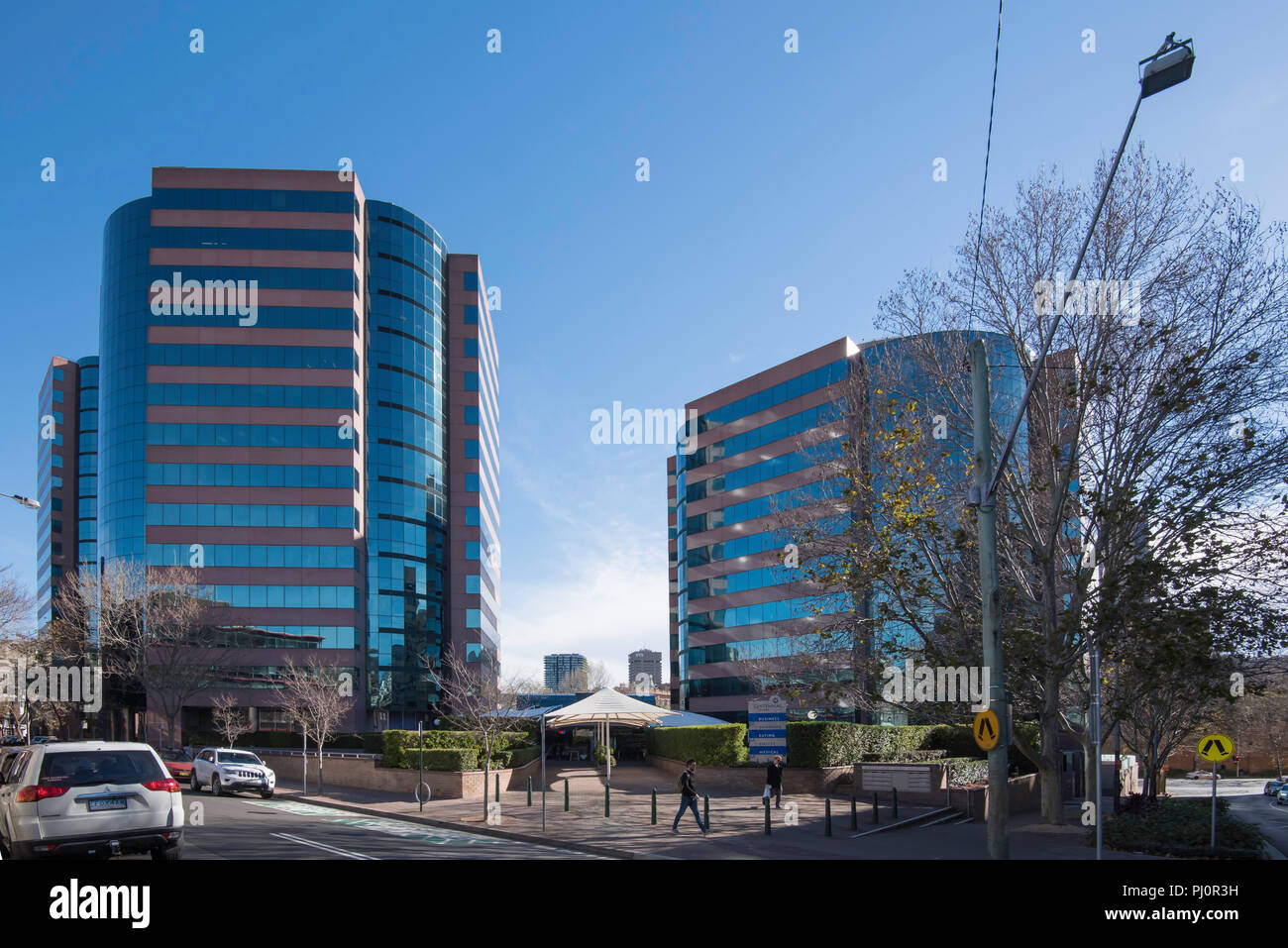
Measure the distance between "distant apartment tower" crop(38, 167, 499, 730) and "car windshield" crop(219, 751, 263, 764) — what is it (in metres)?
34.1

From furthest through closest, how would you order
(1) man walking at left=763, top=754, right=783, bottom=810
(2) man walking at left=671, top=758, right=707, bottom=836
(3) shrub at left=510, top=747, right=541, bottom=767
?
(3) shrub at left=510, top=747, right=541, bottom=767, (1) man walking at left=763, top=754, right=783, bottom=810, (2) man walking at left=671, top=758, right=707, bottom=836

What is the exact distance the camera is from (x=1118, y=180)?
19281 mm

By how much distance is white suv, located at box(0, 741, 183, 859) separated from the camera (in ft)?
34.8

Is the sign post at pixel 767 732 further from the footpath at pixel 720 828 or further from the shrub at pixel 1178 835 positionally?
the shrub at pixel 1178 835

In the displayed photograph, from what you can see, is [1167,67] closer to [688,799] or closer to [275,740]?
[688,799]

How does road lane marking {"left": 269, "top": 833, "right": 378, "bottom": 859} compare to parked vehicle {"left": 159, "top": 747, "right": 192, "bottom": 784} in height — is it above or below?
above

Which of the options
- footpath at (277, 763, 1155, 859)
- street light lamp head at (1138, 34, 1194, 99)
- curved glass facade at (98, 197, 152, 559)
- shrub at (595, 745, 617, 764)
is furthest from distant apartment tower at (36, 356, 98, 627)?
street light lamp head at (1138, 34, 1194, 99)

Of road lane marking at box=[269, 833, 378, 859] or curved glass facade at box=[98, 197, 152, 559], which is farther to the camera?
curved glass facade at box=[98, 197, 152, 559]

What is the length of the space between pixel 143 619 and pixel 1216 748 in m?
41.4

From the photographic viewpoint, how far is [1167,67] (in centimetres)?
1005

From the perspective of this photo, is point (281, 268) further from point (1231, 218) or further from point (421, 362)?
point (1231, 218)

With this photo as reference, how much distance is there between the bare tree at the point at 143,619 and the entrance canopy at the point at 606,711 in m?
24.6

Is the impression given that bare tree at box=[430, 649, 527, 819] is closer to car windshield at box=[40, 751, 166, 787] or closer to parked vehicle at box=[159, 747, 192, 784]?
parked vehicle at box=[159, 747, 192, 784]
